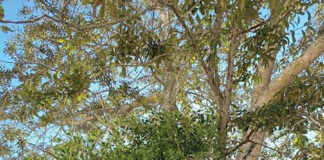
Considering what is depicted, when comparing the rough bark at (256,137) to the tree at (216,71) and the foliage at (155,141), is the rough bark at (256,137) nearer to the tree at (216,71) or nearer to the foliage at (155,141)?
the tree at (216,71)

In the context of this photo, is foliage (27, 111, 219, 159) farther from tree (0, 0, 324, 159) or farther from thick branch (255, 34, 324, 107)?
thick branch (255, 34, 324, 107)

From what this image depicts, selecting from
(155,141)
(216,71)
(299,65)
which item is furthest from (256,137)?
(155,141)

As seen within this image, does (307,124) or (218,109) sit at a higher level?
(218,109)

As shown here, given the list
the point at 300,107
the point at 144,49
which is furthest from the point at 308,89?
the point at 144,49

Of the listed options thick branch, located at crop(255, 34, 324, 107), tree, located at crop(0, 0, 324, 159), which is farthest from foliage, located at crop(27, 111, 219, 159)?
thick branch, located at crop(255, 34, 324, 107)

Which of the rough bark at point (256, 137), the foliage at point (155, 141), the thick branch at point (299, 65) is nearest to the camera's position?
the foliage at point (155, 141)

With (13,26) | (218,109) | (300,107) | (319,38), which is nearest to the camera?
(300,107)

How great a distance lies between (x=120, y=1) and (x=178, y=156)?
105cm

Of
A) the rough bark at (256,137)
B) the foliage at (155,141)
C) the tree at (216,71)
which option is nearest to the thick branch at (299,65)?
the tree at (216,71)

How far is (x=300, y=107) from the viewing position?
2.79 meters

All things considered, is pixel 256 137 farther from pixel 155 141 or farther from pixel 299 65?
pixel 155 141

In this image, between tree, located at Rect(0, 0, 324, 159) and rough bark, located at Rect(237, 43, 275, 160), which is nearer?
tree, located at Rect(0, 0, 324, 159)

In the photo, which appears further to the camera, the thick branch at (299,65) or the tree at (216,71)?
the thick branch at (299,65)

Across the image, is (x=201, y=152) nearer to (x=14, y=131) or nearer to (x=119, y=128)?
(x=119, y=128)
